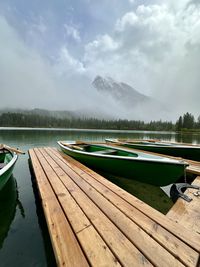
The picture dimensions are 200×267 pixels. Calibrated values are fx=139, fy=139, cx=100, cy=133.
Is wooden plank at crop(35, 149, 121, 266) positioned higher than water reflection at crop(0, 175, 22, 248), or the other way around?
wooden plank at crop(35, 149, 121, 266)

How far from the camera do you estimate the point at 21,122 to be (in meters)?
83.4

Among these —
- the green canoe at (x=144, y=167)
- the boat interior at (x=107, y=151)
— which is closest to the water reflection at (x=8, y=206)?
the green canoe at (x=144, y=167)

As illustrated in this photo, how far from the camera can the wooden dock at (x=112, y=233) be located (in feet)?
4.47

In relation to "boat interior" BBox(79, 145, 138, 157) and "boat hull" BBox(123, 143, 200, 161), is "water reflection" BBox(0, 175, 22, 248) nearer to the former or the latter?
"boat interior" BBox(79, 145, 138, 157)

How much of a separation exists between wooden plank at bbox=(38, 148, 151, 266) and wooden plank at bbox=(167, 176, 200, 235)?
3.28 ft

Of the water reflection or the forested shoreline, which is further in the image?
the forested shoreline

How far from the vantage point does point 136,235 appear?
1.67m

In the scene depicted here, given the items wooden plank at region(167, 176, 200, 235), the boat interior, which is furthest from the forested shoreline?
wooden plank at region(167, 176, 200, 235)

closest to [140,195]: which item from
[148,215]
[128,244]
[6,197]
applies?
[148,215]

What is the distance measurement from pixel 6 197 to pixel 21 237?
187cm

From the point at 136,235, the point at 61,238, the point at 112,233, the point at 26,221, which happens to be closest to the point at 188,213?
the point at 136,235

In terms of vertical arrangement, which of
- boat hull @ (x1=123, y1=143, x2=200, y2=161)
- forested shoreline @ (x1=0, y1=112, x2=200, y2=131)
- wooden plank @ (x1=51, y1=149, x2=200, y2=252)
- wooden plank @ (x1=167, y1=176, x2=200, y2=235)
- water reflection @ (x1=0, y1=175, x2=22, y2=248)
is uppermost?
forested shoreline @ (x1=0, y1=112, x2=200, y2=131)

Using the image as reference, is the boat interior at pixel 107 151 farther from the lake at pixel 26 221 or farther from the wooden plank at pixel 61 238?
the wooden plank at pixel 61 238

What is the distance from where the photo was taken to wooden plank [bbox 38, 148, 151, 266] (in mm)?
1354
